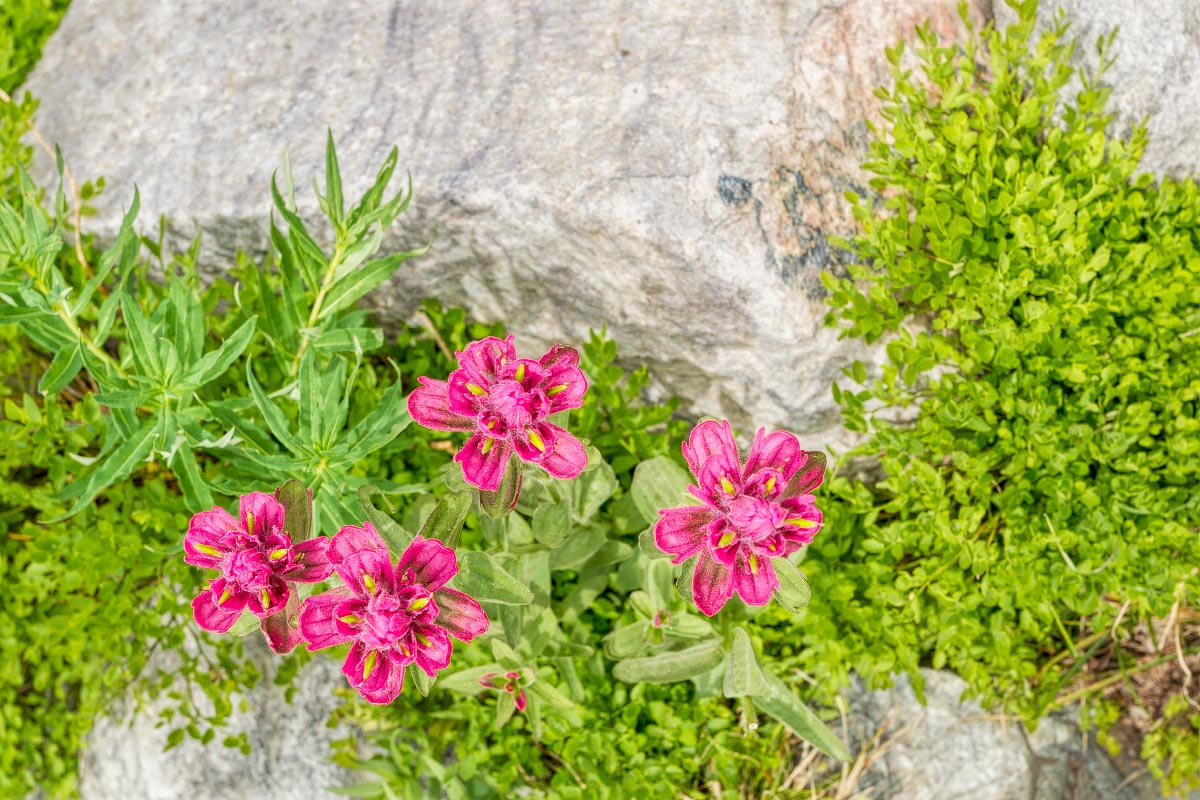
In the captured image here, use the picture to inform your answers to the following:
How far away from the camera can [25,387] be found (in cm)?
363

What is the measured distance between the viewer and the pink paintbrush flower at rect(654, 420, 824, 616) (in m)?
1.89

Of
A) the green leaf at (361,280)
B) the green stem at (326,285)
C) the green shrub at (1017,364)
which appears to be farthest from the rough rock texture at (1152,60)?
the green stem at (326,285)

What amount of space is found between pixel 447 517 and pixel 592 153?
147 cm

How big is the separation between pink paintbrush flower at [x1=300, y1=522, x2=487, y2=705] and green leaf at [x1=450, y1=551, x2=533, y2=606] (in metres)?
0.20

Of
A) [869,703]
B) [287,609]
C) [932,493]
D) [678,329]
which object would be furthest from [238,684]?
[932,493]

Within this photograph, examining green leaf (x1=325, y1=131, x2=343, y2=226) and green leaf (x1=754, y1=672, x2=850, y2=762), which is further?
green leaf (x1=754, y1=672, x2=850, y2=762)

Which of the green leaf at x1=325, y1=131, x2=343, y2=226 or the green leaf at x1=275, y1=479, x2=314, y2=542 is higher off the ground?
the green leaf at x1=325, y1=131, x2=343, y2=226

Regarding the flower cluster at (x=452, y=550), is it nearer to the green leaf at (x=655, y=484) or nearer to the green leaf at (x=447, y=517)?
the green leaf at (x=447, y=517)

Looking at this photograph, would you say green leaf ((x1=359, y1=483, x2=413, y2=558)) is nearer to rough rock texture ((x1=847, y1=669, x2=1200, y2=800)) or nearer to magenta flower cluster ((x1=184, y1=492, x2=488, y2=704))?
magenta flower cluster ((x1=184, y1=492, x2=488, y2=704))

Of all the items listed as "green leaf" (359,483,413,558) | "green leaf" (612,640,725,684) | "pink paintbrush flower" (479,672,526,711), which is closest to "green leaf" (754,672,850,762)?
"green leaf" (612,640,725,684)

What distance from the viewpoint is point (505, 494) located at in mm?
2082

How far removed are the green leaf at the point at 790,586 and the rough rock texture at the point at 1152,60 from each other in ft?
6.66

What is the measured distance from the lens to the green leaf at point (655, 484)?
8.60 ft

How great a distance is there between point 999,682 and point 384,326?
2662 millimetres
